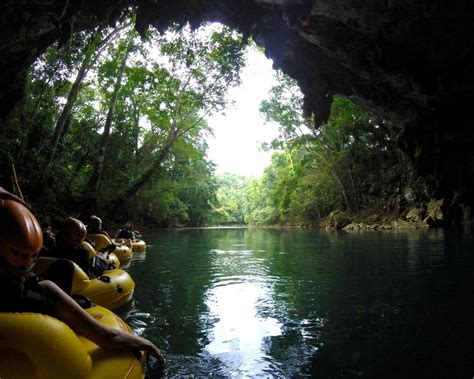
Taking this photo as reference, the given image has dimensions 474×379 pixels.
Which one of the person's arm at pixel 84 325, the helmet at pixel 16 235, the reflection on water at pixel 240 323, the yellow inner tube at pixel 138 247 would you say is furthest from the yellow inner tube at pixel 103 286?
the yellow inner tube at pixel 138 247

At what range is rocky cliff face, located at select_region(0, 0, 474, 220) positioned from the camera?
8648mm

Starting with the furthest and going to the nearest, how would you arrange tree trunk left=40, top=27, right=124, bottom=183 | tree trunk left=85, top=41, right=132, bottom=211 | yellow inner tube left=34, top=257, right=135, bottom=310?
tree trunk left=85, top=41, right=132, bottom=211
tree trunk left=40, top=27, right=124, bottom=183
yellow inner tube left=34, top=257, right=135, bottom=310

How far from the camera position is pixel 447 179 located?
1930 centimetres

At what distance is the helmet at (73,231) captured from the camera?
432 centimetres

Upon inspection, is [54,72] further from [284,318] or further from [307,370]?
[307,370]

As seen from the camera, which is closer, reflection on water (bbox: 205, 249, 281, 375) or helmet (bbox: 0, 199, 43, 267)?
helmet (bbox: 0, 199, 43, 267)

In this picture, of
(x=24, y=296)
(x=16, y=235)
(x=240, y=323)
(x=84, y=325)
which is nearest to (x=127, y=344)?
(x=84, y=325)

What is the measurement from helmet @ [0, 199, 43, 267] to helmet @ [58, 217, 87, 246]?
2.72 meters

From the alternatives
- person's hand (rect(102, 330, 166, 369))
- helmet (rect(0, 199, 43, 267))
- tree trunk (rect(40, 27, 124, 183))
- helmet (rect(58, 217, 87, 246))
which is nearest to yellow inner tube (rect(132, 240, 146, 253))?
tree trunk (rect(40, 27, 124, 183))

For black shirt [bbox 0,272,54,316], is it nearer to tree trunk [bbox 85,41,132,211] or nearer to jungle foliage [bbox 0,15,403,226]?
jungle foliage [bbox 0,15,403,226]

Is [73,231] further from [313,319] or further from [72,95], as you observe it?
[72,95]

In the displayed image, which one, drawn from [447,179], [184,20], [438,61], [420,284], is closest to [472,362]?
[420,284]

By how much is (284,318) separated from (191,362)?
1607 millimetres

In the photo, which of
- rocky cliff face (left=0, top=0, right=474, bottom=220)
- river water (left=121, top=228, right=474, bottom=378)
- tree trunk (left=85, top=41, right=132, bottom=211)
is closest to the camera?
river water (left=121, top=228, right=474, bottom=378)
